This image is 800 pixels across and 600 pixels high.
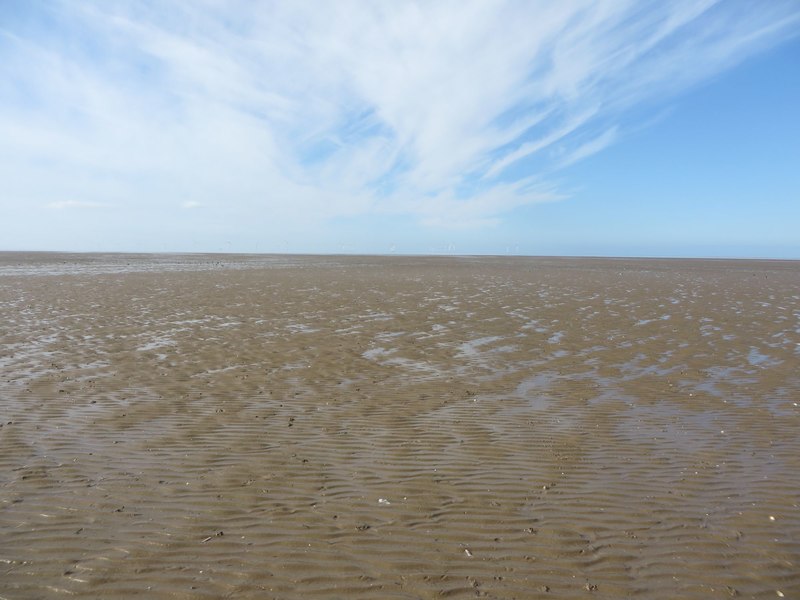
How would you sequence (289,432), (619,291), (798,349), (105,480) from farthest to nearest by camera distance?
(619,291) < (798,349) < (289,432) < (105,480)

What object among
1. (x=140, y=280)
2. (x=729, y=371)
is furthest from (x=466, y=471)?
(x=140, y=280)

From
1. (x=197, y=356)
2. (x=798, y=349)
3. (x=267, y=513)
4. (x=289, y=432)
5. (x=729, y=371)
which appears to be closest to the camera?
(x=267, y=513)

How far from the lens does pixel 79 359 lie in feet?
38.5

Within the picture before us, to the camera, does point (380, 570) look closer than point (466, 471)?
Yes

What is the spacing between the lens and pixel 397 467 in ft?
21.0

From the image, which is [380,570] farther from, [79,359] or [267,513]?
[79,359]

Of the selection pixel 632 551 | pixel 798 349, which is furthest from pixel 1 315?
pixel 798 349

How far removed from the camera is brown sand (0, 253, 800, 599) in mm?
4332

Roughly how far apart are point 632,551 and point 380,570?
2177 mm

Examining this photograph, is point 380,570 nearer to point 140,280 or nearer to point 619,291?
point 619,291

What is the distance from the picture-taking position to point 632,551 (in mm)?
4625

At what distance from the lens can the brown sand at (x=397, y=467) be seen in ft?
14.2

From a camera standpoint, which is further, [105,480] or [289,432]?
[289,432]

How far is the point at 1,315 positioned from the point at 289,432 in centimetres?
1559
